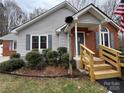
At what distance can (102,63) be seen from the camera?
34.9 ft

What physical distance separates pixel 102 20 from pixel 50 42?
5.59 meters

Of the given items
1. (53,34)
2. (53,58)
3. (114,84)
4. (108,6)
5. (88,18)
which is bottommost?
(114,84)

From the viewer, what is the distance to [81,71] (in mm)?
10148

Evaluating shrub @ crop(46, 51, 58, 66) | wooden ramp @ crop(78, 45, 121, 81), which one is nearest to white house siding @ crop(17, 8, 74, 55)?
shrub @ crop(46, 51, 58, 66)

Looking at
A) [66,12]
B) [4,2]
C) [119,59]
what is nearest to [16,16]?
[4,2]

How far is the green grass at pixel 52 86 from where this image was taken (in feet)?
23.0

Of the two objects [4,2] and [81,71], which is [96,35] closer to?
[81,71]

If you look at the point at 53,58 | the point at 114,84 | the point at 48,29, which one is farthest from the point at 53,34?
the point at 114,84

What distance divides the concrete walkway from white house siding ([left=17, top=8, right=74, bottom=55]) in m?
7.01

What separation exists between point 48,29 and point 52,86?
29.4 ft

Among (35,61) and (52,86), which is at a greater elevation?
(35,61)

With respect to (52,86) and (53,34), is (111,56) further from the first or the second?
(53,34)

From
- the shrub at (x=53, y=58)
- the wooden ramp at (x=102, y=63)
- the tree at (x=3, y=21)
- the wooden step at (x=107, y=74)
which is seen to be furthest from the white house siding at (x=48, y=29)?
the tree at (x=3, y=21)

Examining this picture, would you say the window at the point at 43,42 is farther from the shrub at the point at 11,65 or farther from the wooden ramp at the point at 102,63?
the wooden ramp at the point at 102,63
